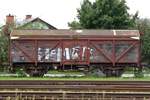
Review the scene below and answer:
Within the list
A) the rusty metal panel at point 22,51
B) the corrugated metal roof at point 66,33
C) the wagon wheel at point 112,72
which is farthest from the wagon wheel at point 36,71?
the wagon wheel at point 112,72

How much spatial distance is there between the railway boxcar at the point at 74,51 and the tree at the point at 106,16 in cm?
1384

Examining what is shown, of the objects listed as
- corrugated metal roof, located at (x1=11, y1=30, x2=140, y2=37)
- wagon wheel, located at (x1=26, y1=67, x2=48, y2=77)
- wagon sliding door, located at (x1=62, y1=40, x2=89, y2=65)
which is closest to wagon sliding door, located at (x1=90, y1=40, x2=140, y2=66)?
wagon sliding door, located at (x1=62, y1=40, x2=89, y2=65)

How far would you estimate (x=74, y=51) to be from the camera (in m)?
37.6

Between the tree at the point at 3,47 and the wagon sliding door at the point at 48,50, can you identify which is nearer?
the wagon sliding door at the point at 48,50

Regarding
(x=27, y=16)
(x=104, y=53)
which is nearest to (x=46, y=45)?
(x=104, y=53)

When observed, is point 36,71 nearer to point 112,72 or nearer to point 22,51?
point 22,51

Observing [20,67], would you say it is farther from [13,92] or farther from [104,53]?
[13,92]

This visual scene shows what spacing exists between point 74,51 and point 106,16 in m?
14.5

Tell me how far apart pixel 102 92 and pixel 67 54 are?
67.7ft

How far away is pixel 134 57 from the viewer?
1476 inches

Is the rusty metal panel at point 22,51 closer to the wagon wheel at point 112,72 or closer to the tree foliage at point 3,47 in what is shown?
the wagon wheel at point 112,72

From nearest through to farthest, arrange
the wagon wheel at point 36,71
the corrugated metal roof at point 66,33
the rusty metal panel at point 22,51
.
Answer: the wagon wheel at point 36,71, the rusty metal panel at point 22,51, the corrugated metal roof at point 66,33

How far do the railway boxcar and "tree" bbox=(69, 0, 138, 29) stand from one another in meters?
13.8

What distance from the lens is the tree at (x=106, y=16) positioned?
170 feet
